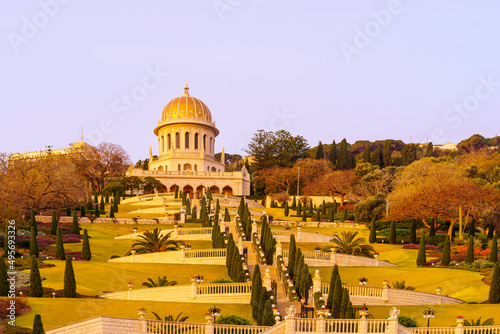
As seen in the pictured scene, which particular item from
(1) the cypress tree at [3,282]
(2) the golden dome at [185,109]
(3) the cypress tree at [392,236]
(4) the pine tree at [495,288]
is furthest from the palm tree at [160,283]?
(2) the golden dome at [185,109]

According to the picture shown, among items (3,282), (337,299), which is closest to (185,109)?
(3,282)

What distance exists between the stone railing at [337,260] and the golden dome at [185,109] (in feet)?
218

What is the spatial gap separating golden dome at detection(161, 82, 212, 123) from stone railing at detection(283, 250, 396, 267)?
218 feet

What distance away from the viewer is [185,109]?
98562 millimetres

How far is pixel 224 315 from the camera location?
22078 millimetres

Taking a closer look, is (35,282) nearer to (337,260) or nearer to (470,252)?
(337,260)

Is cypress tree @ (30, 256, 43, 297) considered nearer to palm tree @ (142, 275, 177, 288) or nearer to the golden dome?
palm tree @ (142, 275, 177, 288)

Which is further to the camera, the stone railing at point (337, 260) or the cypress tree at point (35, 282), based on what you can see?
the stone railing at point (337, 260)

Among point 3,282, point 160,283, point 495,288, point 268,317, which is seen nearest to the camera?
point 268,317

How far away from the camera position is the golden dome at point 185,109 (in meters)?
98.4

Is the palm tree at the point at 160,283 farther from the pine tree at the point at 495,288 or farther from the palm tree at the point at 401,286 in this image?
the pine tree at the point at 495,288

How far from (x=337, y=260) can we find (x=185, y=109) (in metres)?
68.0

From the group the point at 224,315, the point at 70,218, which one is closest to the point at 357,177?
the point at 70,218

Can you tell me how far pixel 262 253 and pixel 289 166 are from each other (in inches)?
2595
